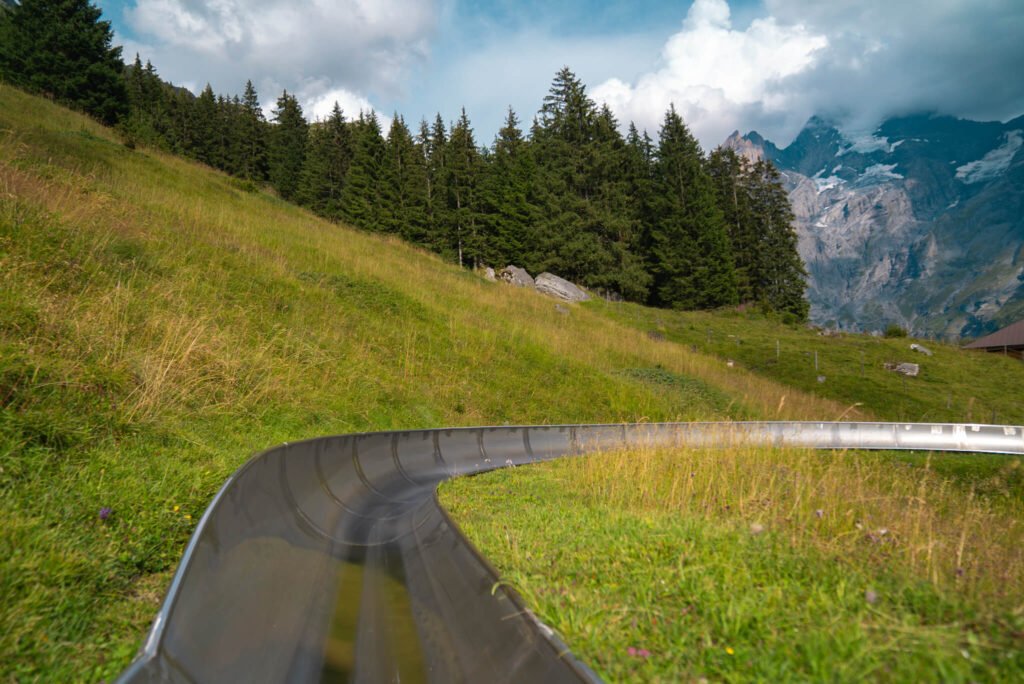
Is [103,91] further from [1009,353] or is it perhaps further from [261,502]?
[1009,353]

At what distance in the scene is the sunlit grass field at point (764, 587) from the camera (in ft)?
8.25

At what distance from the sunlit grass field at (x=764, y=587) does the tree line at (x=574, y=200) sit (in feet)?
164

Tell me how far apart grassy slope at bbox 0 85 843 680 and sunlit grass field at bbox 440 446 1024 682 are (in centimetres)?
248

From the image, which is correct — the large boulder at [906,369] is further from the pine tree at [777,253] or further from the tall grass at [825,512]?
the tall grass at [825,512]

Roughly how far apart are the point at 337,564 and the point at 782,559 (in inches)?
138

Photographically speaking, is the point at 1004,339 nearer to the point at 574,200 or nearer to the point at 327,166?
the point at 574,200

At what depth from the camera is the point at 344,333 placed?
47.4ft

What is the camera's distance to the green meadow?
2.80 m

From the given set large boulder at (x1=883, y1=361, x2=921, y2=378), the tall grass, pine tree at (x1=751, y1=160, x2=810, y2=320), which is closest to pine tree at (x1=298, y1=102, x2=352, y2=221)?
pine tree at (x1=751, y1=160, x2=810, y2=320)

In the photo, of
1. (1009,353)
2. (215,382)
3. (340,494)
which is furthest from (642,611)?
(1009,353)

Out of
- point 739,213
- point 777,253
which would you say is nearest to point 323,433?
point 777,253

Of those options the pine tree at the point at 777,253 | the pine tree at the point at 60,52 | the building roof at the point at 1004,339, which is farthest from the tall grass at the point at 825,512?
the pine tree at the point at 777,253

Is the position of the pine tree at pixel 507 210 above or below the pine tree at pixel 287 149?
below

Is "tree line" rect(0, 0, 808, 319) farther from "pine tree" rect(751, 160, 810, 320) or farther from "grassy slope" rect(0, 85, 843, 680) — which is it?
"grassy slope" rect(0, 85, 843, 680)
